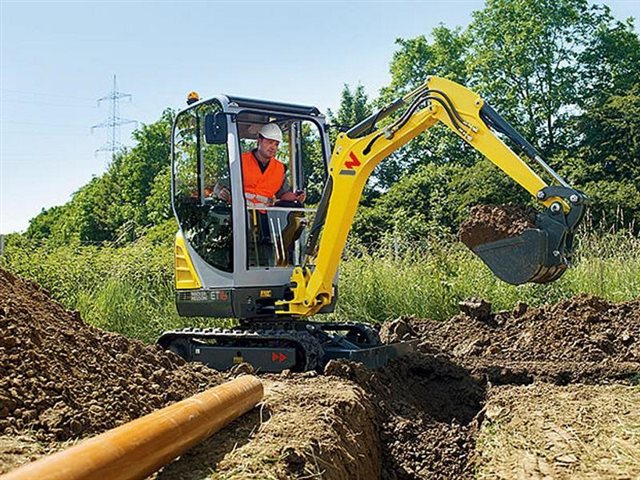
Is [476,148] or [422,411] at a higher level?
[476,148]

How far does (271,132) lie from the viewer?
26.4 ft

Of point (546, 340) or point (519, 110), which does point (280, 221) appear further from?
point (519, 110)

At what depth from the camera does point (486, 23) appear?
37094 millimetres

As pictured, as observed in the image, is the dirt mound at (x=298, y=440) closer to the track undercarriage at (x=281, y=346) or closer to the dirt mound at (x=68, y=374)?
the dirt mound at (x=68, y=374)

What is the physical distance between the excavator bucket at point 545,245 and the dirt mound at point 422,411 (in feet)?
4.18

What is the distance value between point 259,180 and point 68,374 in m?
3.66

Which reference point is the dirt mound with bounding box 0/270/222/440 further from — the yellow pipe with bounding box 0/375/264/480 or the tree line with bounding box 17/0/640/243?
the tree line with bounding box 17/0/640/243

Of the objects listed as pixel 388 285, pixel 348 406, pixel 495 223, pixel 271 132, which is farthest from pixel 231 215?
pixel 388 285

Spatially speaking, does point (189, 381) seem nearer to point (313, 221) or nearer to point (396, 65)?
point (313, 221)

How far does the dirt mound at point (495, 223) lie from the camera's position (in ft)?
21.2

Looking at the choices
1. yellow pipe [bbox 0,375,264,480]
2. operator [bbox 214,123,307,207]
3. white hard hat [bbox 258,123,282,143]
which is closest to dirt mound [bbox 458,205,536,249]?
operator [bbox 214,123,307,207]

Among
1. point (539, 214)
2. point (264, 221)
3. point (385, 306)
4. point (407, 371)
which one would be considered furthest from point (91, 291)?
point (539, 214)

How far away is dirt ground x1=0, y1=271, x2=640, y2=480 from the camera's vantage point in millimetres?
4090

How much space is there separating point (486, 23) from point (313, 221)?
105 feet
